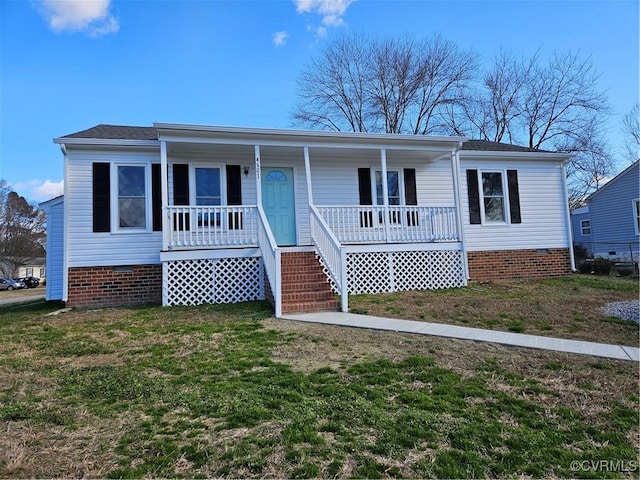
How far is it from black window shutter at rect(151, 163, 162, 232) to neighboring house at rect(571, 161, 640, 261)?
19743mm

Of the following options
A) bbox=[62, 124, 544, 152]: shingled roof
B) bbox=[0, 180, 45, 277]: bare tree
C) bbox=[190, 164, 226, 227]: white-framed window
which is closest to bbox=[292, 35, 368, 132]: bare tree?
bbox=[62, 124, 544, 152]: shingled roof

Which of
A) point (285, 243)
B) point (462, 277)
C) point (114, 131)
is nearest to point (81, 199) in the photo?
point (114, 131)

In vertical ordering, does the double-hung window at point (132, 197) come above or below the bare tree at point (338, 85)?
below

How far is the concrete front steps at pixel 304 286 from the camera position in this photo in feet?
23.6

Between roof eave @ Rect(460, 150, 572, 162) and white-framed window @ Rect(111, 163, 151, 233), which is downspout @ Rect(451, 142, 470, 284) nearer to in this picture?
roof eave @ Rect(460, 150, 572, 162)

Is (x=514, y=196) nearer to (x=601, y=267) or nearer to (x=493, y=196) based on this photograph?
(x=493, y=196)

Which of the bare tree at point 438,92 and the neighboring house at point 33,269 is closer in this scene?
the bare tree at point 438,92

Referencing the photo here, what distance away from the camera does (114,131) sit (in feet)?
32.9

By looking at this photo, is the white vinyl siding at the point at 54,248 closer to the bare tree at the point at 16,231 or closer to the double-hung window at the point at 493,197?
the double-hung window at the point at 493,197

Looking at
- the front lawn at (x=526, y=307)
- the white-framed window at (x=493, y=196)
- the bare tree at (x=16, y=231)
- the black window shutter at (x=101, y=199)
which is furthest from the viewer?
the bare tree at (x=16, y=231)

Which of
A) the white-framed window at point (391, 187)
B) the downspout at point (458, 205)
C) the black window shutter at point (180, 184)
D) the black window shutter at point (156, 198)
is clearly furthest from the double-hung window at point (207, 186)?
the downspout at point (458, 205)

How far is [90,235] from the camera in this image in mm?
8891

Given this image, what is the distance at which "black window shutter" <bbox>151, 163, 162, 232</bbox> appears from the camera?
9234 millimetres

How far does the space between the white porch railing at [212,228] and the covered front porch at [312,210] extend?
0.02 metres
